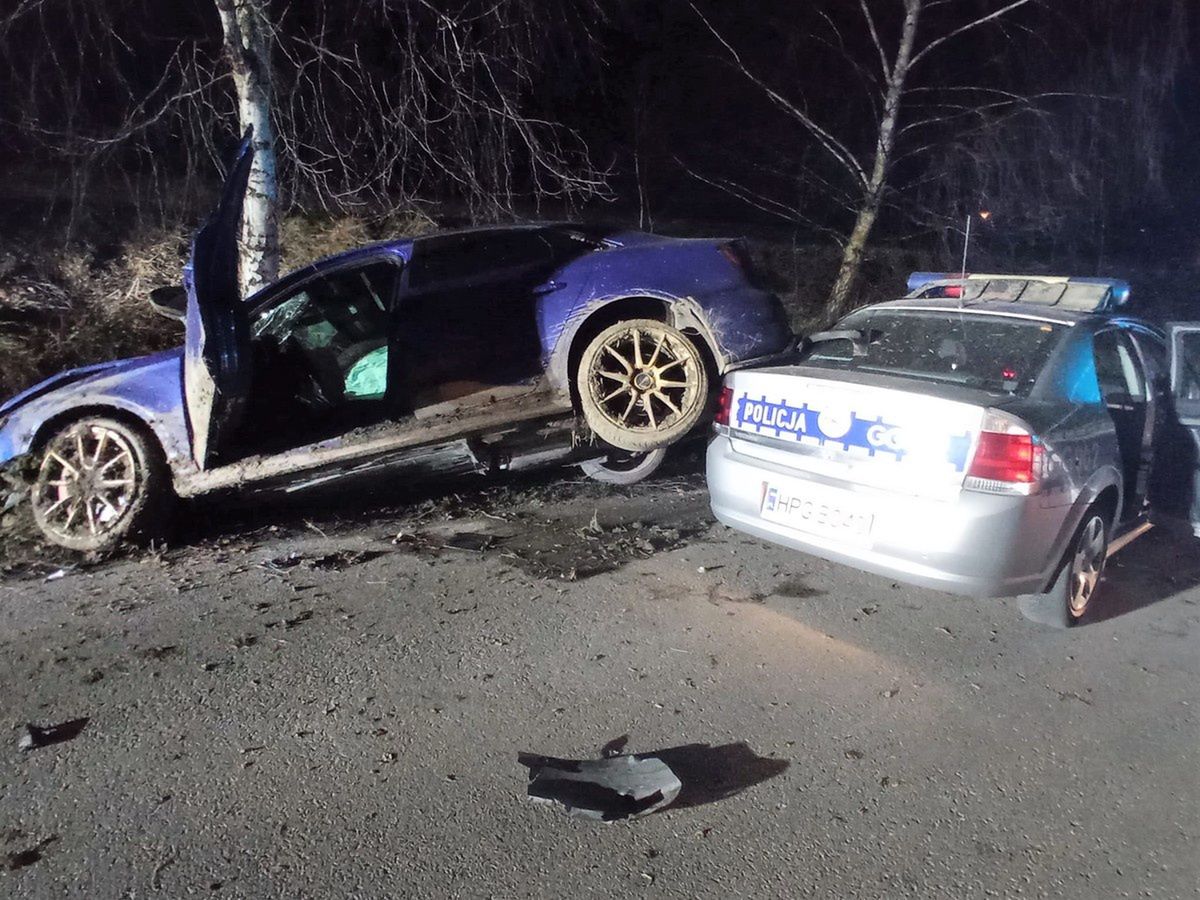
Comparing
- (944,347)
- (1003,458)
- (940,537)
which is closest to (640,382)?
(944,347)

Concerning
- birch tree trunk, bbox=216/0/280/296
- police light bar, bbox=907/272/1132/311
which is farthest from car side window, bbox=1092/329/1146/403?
birch tree trunk, bbox=216/0/280/296

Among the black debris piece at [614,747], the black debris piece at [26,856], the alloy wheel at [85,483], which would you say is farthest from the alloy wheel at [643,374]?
the black debris piece at [26,856]

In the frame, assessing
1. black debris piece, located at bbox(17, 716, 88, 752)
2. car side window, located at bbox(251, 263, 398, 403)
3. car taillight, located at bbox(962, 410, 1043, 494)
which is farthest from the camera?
car side window, located at bbox(251, 263, 398, 403)

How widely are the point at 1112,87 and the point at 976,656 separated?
47.3ft

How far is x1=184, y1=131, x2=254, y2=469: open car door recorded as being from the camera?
181 inches

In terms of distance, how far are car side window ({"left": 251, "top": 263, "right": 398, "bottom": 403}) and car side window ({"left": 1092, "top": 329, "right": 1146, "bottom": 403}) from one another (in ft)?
12.2

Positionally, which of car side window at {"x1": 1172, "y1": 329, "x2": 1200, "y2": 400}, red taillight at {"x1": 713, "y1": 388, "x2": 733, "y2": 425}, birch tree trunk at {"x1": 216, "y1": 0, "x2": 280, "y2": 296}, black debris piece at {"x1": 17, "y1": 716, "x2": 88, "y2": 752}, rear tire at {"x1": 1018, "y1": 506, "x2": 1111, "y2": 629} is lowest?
rear tire at {"x1": 1018, "y1": 506, "x2": 1111, "y2": 629}

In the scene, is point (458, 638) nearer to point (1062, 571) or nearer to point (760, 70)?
point (1062, 571)

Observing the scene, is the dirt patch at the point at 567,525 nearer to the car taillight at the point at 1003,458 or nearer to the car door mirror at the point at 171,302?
the car door mirror at the point at 171,302

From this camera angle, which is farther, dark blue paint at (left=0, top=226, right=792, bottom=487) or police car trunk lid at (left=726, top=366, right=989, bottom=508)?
dark blue paint at (left=0, top=226, right=792, bottom=487)

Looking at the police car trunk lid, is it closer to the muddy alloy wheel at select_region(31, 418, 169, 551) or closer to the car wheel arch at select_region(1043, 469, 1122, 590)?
the car wheel arch at select_region(1043, 469, 1122, 590)

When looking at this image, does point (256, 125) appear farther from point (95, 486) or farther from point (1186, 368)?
point (1186, 368)

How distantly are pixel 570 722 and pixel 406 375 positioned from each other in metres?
2.51

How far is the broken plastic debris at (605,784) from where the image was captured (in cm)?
279
